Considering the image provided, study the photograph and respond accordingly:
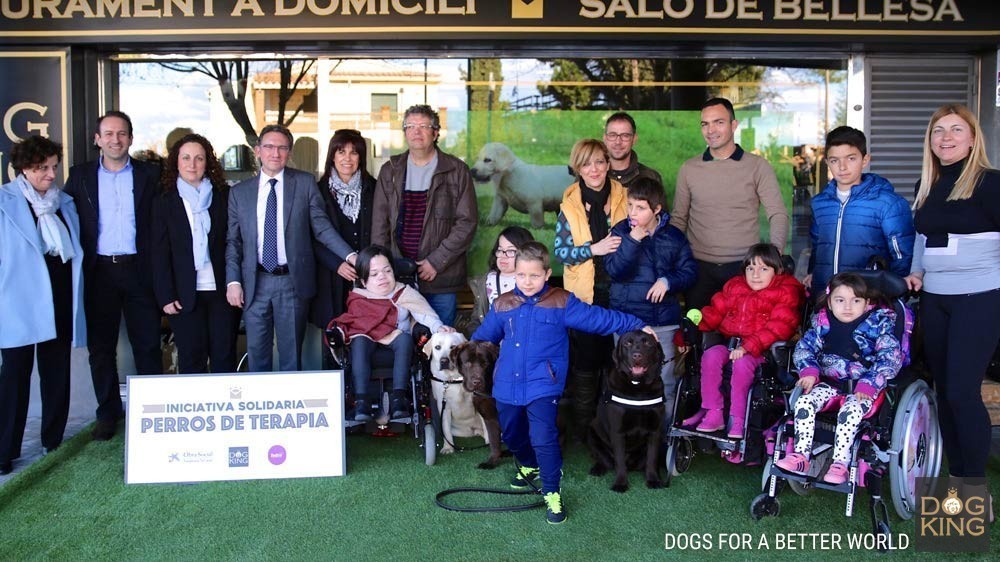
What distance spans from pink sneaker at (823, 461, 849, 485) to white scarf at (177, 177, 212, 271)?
362 cm

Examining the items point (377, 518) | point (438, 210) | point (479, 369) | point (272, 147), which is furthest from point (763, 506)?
point (272, 147)

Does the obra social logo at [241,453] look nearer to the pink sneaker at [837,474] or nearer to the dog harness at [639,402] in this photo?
the dog harness at [639,402]

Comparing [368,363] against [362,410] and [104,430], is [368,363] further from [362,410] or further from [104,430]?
[104,430]

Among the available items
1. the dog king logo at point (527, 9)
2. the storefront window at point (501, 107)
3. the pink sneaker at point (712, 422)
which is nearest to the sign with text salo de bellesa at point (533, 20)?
the dog king logo at point (527, 9)

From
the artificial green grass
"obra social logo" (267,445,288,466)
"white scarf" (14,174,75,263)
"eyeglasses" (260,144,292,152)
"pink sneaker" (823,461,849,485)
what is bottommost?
the artificial green grass

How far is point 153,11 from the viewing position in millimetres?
6113

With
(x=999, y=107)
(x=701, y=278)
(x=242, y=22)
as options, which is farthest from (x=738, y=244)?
(x=242, y=22)

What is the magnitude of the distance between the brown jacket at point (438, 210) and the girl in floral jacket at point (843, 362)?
2233 mm

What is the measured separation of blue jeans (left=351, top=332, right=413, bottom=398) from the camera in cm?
511

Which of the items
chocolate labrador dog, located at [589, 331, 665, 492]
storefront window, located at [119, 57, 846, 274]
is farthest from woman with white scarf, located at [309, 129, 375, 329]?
chocolate labrador dog, located at [589, 331, 665, 492]

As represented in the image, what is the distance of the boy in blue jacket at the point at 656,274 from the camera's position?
4.81 m

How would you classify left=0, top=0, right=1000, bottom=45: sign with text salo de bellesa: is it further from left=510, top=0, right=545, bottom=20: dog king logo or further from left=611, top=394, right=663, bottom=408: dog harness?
left=611, top=394, right=663, bottom=408: dog harness

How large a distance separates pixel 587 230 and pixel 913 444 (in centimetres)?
199

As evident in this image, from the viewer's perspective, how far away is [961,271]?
13.4ft
